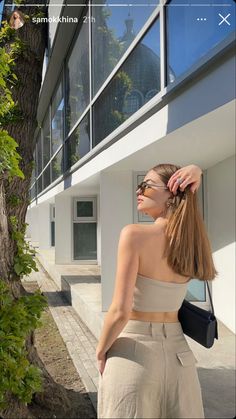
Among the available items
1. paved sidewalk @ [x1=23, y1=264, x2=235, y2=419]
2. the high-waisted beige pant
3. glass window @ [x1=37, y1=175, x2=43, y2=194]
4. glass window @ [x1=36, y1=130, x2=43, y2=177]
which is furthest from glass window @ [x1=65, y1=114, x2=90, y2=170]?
glass window @ [x1=37, y1=175, x2=43, y2=194]

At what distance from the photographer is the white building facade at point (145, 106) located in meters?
2.43

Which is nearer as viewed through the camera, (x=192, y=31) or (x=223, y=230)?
(x=192, y=31)

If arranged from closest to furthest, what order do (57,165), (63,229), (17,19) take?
(17,19)
(57,165)
(63,229)

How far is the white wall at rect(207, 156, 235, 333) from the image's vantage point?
4016 mm

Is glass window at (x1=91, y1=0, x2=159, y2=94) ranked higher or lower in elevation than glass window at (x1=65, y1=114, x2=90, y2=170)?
higher

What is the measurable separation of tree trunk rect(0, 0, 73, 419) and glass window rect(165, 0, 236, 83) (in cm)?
126

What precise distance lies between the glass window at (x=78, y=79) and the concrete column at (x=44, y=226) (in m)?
6.75

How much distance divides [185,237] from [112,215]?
3319mm

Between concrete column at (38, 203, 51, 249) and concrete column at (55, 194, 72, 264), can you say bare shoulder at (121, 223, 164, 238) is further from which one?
concrete column at (38, 203, 51, 249)

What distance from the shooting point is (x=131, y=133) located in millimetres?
3551

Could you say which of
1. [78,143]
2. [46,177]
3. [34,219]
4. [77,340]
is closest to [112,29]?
[78,143]

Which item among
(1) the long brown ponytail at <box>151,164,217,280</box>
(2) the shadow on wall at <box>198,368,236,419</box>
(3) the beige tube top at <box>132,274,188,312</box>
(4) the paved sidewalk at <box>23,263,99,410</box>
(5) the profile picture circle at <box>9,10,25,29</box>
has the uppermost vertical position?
(5) the profile picture circle at <box>9,10,25,29</box>

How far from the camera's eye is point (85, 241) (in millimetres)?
9664

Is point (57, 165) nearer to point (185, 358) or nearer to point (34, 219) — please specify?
point (34, 219)
